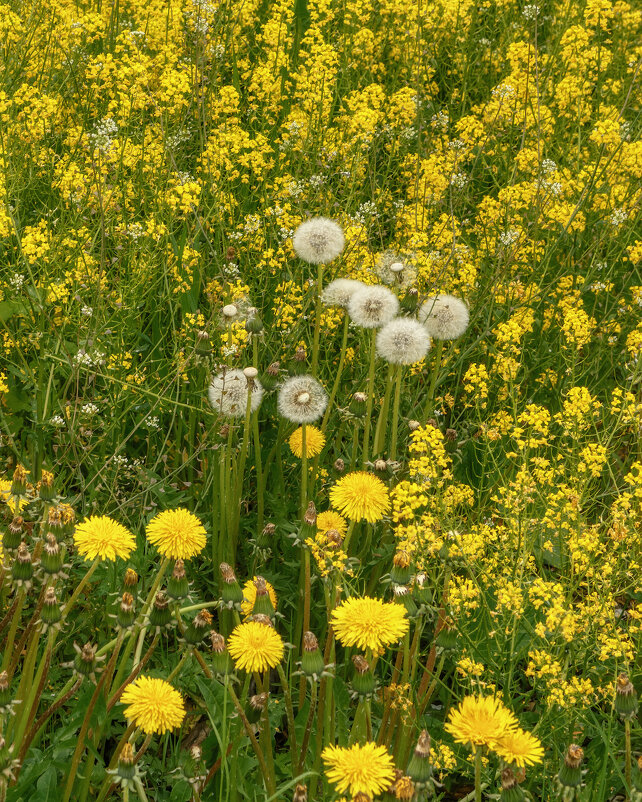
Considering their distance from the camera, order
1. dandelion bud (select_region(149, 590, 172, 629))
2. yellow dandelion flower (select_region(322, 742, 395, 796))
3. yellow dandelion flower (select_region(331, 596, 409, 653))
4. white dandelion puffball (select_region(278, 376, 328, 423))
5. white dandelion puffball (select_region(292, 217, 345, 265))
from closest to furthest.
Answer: yellow dandelion flower (select_region(322, 742, 395, 796))
yellow dandelion flower (select_region(331, 596, 409, 653))
dandelion bud (select_region(149, 590, 172, 629))
white dandelion puffball (select_region(278, 376, 328, 423))
white dandelion puffball (select_region(292, 217, 345, 265))

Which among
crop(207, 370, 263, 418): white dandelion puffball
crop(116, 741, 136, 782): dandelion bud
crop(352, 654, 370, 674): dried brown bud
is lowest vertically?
crop(116, 741, 136, 782): dandelion bud

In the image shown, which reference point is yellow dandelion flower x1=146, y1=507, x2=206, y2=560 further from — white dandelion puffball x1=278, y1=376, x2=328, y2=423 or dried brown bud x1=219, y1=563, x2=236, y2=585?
white dandelion puffball x1=278, y1=376, x2=328, y2=423

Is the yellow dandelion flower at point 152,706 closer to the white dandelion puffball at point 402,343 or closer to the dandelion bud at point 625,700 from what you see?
the dandelion bud at point 625,700

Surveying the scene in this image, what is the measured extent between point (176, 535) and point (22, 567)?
1.03ft

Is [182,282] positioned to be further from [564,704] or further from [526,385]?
[564,704]

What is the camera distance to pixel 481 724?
4.92 ft

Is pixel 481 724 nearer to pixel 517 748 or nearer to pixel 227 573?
pixel 517 748

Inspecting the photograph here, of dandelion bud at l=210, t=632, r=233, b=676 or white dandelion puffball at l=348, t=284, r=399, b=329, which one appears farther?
white dandelion puffball at l=348, t=284, r=399, b=329

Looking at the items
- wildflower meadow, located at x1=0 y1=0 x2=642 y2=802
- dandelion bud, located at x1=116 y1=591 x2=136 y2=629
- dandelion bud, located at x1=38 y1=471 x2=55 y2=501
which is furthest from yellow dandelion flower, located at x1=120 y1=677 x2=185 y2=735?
dandelion bud, located at x1=38 y1=471 x2=55 y2=501

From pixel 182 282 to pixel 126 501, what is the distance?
0.89 metres

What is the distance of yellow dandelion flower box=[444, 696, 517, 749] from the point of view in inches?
58.9

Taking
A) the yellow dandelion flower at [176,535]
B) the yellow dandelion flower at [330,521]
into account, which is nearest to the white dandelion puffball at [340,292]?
the yellow dandelion flower at [330,521]

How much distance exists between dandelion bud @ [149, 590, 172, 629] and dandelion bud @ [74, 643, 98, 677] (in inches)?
5.3

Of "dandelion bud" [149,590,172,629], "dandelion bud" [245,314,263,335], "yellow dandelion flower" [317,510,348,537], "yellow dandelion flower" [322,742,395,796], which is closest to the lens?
"yellow dandelion flower" [322,742,395,796]
